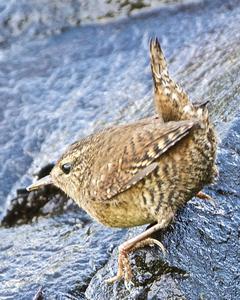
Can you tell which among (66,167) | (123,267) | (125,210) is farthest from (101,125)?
(123,267)

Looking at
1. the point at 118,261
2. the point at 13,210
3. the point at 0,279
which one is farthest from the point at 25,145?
the point at 118,261

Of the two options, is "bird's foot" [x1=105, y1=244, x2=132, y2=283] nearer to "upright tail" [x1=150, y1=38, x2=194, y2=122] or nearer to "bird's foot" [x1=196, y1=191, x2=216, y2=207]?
"bird's foot" [x1=196, y1=191, x2=216, y2=207]

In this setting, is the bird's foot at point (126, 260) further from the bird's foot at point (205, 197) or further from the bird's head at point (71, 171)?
the bird's head at point (71, 171)

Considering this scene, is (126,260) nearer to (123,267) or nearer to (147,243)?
(123,267)

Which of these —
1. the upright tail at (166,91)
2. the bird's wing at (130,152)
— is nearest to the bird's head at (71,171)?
the bird's wing at (130,152)

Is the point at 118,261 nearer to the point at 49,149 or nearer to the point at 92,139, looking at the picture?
the point at 92,139

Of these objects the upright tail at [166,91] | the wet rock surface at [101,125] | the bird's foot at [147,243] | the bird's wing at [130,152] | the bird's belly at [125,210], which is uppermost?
the upright tail at [166,91]

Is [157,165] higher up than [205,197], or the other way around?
[157,165]
